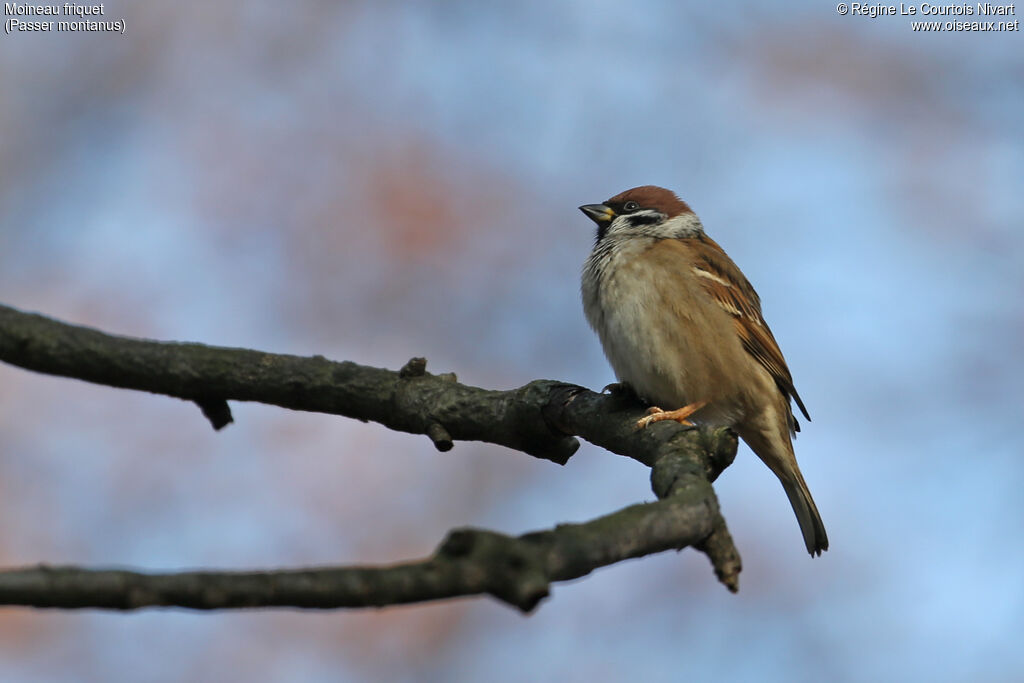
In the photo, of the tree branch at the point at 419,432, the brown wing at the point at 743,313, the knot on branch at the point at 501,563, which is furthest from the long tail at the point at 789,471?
the knot on branch at the point at 501,563

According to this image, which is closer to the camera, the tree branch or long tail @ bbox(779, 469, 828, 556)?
the tree branch

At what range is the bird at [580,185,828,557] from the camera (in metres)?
5.27

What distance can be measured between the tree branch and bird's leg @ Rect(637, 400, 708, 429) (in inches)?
3.4

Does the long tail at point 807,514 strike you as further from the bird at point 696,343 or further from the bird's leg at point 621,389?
the bird's leg at point 621,389

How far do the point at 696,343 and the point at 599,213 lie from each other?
58.6 inches

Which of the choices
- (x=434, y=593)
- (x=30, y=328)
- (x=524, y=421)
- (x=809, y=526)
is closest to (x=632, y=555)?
(x=434, y=593)

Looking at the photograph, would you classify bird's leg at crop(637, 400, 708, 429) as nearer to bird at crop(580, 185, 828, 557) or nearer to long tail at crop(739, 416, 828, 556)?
bird at crop(580, 185, 828, 557)

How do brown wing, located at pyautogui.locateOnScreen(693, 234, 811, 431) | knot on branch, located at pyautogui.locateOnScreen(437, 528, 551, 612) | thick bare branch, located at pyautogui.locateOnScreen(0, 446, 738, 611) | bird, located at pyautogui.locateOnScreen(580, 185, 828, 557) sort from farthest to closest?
1. brown wing, located at pyautogui.locateOnScreen(693, 234, 811, 431)
2. bird, located at pyautogui.locateOnScreen(580, 185, 828, 557)
3. knot on branch, located at pyautogui.locateOnScreen(437, 528, 551, 612)
4. thick bare branch, located at pyautogui.locateOnScreen(0, 446, 738, 611)

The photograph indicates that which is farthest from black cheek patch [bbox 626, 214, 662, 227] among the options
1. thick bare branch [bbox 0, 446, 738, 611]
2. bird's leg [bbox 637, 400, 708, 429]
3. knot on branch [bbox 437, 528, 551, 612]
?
knot on branch [bbox 437, 528, 551, 612]

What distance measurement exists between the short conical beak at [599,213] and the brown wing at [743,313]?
72 centimetres

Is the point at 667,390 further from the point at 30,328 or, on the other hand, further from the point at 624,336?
the point at 30,328

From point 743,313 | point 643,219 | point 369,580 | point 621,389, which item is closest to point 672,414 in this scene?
point 621,389

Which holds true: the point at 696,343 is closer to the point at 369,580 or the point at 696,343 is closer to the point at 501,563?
the point at 501,563

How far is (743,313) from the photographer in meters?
5.88
